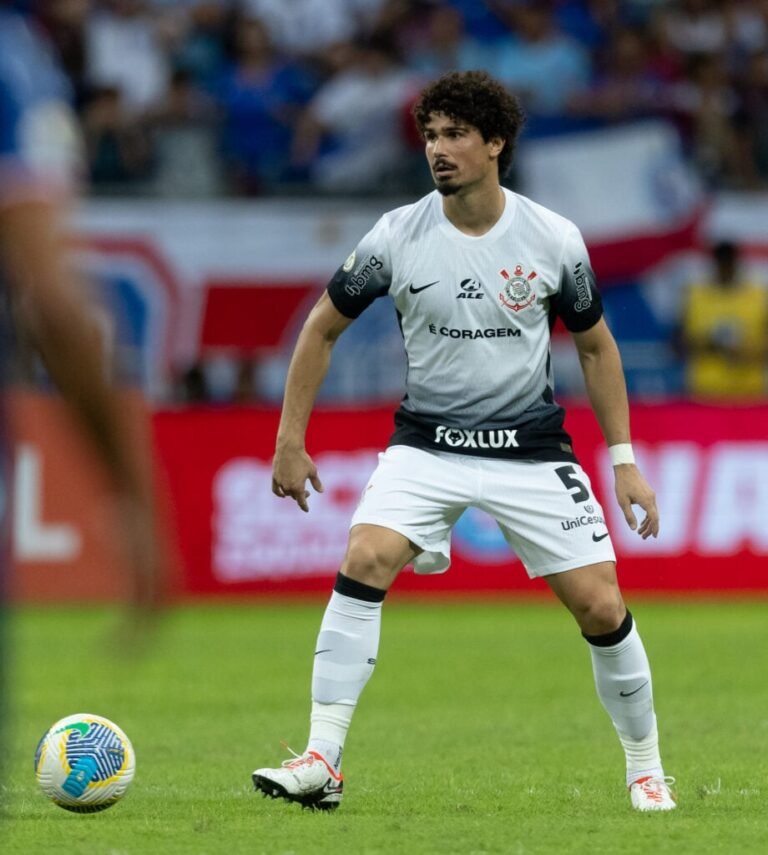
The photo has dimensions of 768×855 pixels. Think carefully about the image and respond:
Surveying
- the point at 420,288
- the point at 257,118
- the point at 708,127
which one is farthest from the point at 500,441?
the point at 708,127

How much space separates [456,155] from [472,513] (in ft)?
Result: 27.9

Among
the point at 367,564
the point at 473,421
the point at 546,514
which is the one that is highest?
Result: the point at 473,421

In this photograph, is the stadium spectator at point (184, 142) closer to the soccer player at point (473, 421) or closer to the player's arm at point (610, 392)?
the soccer player at point (473, 421)

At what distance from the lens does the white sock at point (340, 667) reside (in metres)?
6.79

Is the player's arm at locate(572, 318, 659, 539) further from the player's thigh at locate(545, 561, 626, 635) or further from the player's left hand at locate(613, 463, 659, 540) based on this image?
the player's thigh at locate(545, 561, 626, 635)

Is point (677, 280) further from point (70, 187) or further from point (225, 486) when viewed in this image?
point (70, 187)

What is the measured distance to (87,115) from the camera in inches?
678

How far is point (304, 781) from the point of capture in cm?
676

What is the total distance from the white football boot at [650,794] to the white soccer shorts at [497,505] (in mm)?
809

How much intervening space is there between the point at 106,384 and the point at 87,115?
47.7ft

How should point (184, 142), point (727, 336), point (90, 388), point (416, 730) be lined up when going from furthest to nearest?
point (184, 142) < point (727, 336) < point (416, 730) < point (90, 388)

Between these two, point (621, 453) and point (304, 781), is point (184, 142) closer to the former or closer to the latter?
point (621, 453)

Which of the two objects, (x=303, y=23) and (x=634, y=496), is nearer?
(x=634, y=496)

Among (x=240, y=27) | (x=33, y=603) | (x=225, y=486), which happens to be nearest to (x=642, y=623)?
(x=225, y=486)
